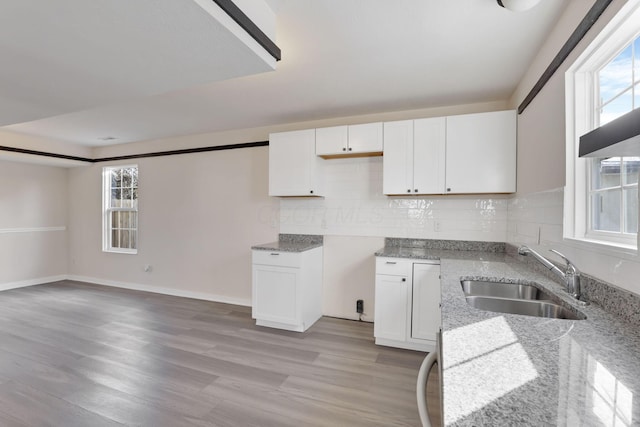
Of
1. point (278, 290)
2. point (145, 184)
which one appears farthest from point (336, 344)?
point (145, 184)

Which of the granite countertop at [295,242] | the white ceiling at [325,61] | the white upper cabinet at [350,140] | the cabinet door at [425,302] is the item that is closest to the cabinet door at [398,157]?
the white upper cabinet at [350,140]

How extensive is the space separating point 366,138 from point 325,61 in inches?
41.1

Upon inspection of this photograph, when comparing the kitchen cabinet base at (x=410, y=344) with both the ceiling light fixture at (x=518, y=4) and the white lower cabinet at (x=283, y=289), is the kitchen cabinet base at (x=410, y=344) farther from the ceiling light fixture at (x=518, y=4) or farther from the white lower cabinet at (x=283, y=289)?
the ceiling light fixture at (x=518, y=4)

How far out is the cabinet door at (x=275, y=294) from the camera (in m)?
3.21

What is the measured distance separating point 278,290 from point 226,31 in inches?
97.5

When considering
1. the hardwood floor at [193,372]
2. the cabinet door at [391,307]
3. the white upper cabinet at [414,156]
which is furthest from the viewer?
the white upper cabinet at [414,156]

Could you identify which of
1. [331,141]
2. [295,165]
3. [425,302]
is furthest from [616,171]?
[295,165]

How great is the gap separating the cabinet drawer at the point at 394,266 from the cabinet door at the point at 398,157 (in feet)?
2.33

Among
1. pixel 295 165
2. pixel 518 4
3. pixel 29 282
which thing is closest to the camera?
pixel 518 4

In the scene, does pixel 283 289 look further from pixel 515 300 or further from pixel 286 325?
pixel 515 300

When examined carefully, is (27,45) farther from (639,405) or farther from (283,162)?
(639,405)

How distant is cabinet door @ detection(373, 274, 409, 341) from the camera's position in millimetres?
2828

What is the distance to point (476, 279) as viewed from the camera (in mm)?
1915

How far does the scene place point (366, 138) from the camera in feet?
10.4
